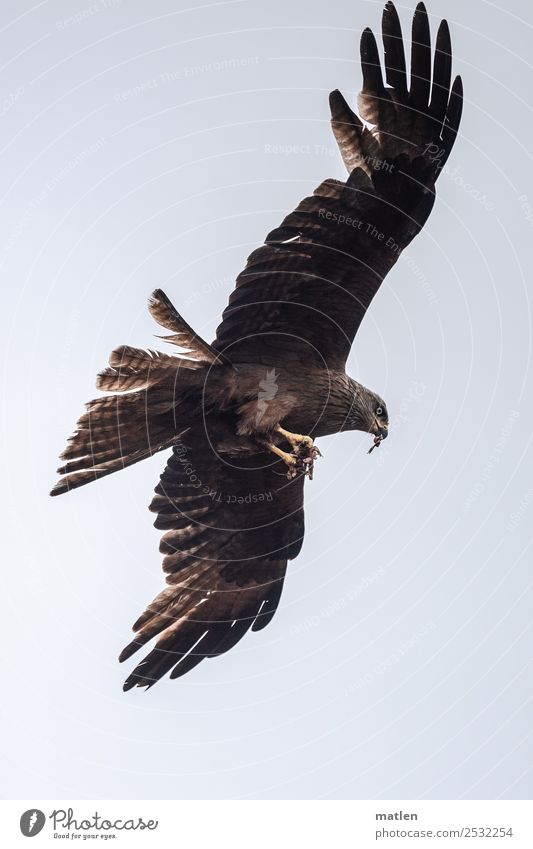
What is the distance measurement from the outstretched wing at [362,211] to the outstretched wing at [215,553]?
1459 mm

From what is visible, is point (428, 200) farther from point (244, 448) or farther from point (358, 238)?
point (244, 448)

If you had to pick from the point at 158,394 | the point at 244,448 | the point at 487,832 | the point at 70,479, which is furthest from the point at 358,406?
the point at 487,832

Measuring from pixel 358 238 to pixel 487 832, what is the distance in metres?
4.81

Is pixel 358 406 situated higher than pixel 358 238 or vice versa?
pixel 358 238

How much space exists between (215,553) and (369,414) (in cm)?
205

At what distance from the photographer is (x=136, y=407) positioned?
976 centimetres

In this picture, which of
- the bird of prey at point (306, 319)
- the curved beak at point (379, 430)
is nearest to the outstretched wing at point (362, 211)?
the bird of prey at point (306, 319)

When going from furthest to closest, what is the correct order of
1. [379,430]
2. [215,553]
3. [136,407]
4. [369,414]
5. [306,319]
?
1. [215,553]
2. [379,430]
3. [369,414]
4. [306,319]
5. [136,407]

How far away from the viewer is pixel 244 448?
411 inches

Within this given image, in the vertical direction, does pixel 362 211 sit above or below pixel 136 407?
above

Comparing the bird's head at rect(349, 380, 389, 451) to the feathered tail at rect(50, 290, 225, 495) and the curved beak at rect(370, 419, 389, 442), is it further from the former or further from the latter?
the feathered tail at rect(50, 290, 225, 495)

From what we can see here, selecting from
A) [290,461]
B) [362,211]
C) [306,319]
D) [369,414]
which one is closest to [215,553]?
[290,461]

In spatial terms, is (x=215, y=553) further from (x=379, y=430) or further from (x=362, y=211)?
(x=362, y=211)

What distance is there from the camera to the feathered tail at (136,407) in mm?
9516
